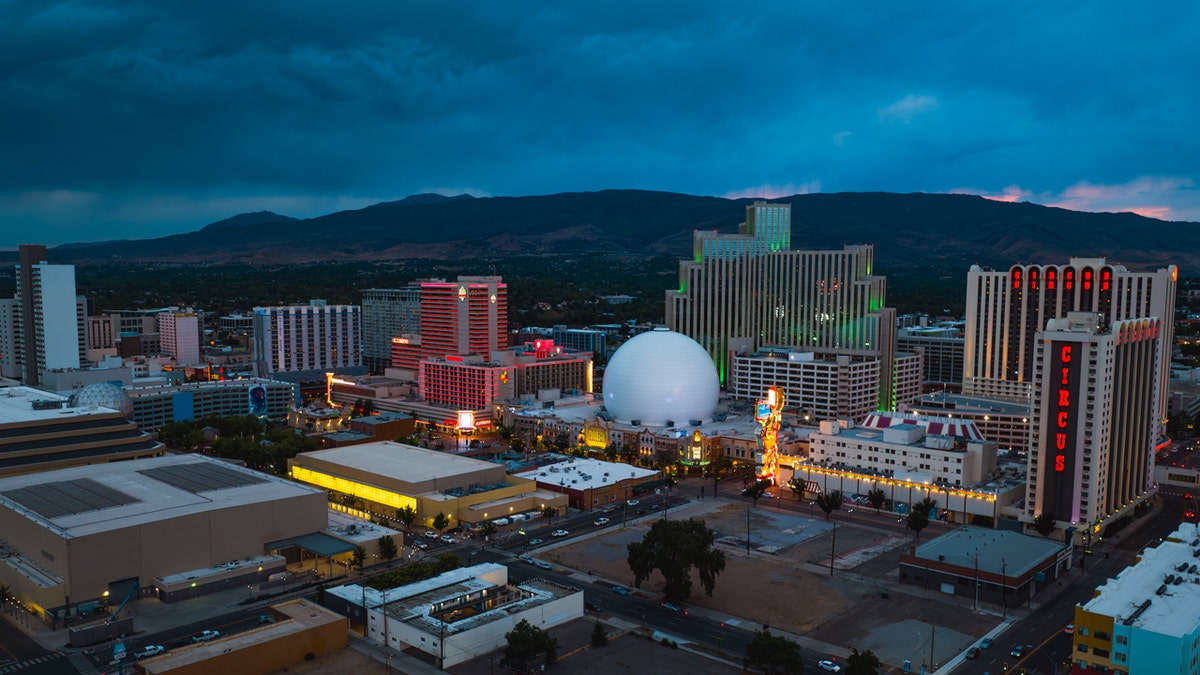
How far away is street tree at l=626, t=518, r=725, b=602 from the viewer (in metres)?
58.4

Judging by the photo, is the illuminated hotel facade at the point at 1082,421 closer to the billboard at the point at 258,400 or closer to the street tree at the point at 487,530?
the street tree at the point at 487,530

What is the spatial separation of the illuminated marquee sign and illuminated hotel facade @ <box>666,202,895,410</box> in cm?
5419

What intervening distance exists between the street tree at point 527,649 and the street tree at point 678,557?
11360mm

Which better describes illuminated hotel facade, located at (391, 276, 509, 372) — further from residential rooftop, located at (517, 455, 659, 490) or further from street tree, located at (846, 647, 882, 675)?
street tree, located at (846, 647, 882, 675)

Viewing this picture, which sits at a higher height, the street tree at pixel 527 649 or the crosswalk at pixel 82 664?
the street tree at pixel 527 649

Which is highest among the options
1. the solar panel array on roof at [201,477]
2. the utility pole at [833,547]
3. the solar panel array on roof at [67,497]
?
the solar panel array on roof at [201,477]

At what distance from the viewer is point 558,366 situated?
430 feet

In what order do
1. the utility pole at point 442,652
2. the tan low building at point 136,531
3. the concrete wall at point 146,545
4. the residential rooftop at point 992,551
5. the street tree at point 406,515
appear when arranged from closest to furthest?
the utility pole at point 442,652 → the concrete wall at point 146,545 → the tan low building at point 136,531 → the residential rooftop at point 992,551 → the street tree at point 406,515

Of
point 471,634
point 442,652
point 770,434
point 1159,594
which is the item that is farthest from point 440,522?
point 1159,594

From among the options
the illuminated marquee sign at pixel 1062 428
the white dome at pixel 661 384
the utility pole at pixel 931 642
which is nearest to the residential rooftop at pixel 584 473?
the white dome at pixel 661 384

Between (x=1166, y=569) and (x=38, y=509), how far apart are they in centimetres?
7198

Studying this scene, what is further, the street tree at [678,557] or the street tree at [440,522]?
the street tree at [440,522]

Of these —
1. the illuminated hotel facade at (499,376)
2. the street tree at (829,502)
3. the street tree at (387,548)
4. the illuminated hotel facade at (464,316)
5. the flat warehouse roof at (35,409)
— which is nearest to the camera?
the street tree at (387,548)

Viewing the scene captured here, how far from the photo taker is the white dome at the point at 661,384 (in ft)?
350
